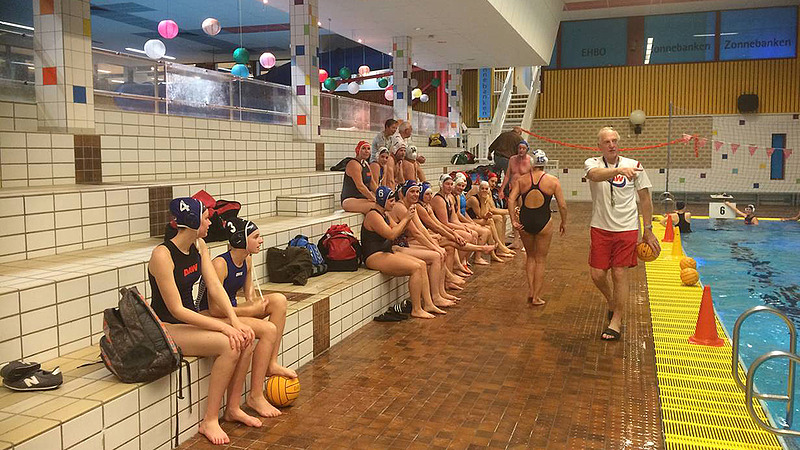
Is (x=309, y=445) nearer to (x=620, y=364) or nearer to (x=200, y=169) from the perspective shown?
(x=620, y=364)

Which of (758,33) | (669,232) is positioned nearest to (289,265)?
(669,232)

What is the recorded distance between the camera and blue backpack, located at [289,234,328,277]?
21.6 feet

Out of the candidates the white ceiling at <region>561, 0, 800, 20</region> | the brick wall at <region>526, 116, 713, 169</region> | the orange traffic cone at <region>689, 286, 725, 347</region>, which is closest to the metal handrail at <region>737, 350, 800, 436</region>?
the orange traffic cone at <region>689, 286, 725, 347</region>

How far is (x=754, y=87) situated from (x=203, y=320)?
880 inches

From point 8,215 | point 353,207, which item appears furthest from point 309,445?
point 353,207

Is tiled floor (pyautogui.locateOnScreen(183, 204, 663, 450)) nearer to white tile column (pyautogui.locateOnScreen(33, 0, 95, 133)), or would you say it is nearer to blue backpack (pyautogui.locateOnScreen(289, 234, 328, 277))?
blue backpack (pyautogui.locateOnScreen(289, 234, 328, 277))

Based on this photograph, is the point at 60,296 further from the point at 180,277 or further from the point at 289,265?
the point at 289,265

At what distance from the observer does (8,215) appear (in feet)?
15.0

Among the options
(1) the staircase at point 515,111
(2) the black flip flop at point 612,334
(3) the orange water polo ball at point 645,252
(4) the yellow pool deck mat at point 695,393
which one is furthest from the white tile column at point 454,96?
(2) the black flip flop at point 612,334

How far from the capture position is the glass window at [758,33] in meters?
21.2

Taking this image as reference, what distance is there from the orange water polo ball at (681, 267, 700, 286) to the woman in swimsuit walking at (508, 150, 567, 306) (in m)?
2.23

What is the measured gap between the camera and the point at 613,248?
244 inches

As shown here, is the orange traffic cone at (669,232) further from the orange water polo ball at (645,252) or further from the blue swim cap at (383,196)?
the blue swim cap at (383,196)

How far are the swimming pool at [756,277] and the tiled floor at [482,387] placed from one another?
100 cm
